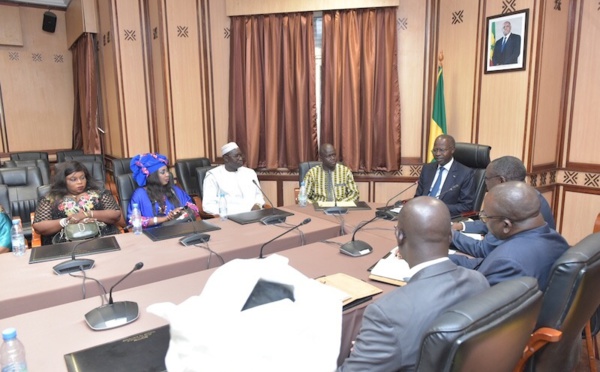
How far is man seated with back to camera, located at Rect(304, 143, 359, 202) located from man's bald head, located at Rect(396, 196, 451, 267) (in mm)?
2396

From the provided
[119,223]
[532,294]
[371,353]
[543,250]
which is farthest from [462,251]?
[119,223]

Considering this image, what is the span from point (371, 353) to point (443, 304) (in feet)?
0.70

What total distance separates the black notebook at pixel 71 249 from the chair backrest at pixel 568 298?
74.9 inches

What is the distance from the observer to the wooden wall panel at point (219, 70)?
4398mm

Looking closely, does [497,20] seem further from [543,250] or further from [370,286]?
[370,286]

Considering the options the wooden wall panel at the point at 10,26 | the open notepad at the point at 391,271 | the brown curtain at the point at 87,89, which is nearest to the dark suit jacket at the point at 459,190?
the open notepad at the point at 391,271

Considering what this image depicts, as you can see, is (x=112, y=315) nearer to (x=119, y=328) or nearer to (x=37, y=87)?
(x=119, y=328)

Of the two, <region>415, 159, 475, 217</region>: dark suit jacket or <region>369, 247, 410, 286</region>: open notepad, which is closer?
<region>369, 247, 410, 286</region>: open notepad

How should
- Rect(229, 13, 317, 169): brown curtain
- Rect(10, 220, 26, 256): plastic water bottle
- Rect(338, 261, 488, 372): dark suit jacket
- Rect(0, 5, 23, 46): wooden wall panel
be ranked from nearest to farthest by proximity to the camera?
Rect(338, 261, 488, 372): dark suit jacket, Rect(10, 220, 26, 256): plastic water bottle, Rect(229, 13, 317, 169): brown curtain, Rect(0, 5, 23, 46): wooden wall panel

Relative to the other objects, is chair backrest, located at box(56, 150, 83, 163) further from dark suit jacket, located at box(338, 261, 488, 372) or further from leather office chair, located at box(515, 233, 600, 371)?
leather office chair, located at box(515, 233, 600, 371)

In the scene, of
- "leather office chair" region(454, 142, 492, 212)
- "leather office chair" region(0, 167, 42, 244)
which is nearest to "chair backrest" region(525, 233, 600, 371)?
"leather office chair" region(454, 142, 492, 212)

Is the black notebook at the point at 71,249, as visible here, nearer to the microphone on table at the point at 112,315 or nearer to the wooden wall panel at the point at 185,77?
the microphone on table at the point at 112,315

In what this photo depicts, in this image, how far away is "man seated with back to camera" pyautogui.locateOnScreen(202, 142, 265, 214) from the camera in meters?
3.54

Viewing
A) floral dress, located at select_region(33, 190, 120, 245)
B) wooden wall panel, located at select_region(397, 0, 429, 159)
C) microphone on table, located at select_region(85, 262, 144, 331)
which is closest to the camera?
microphone on table, located at select_region(85, 262, 144, 331)
